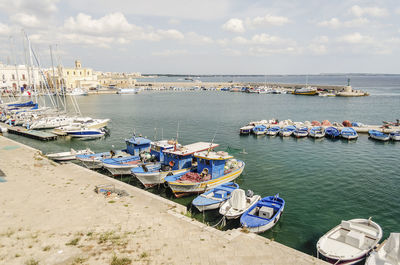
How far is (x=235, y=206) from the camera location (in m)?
19.6

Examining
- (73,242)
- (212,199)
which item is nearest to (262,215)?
(212,199)

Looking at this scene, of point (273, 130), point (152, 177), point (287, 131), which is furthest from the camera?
point (273, 130)

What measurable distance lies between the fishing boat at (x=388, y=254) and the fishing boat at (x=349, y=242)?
63 cm

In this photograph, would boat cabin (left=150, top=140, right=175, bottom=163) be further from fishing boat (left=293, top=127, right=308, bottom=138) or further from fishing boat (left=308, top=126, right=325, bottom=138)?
fishing boat (left=308, top=126, right=325, bottom=138)

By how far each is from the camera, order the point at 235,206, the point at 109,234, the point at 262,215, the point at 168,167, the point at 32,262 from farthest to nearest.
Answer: the point at 168,167
the point at 235,206
the point at 262,215
the point at 109,234
the point at 32,262

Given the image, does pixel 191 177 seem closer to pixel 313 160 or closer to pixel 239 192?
pixel 239 192

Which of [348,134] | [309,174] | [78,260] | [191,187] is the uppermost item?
[348,134]

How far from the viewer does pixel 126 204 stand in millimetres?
18531

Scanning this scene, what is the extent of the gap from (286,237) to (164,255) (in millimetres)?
9342

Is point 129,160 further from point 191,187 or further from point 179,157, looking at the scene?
point 191,187

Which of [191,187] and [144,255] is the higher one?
[144,255]

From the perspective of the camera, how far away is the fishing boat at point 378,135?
45.0m

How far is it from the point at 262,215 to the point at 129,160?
17.3 metres

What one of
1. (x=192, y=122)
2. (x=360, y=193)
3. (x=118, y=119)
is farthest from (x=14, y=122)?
(x=360, y=193)
